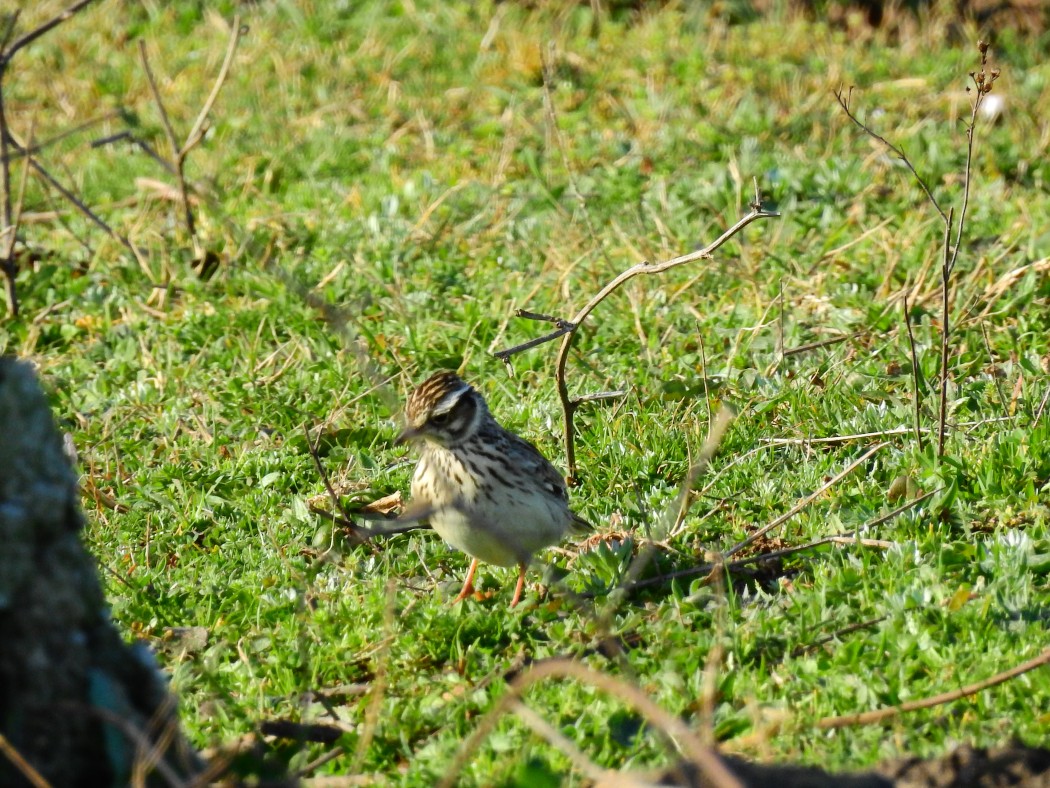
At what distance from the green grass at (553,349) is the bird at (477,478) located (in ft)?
0.74

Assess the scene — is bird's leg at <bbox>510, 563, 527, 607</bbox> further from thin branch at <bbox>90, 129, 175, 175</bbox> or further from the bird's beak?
thin branch at <bbox>90, 129, 175, 175</bbox>

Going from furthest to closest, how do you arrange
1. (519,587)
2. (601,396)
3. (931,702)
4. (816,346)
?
(816,346) < (601,396) < (519,587) < (931,702)

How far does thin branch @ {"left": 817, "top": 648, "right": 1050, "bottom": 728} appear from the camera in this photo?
422 cm

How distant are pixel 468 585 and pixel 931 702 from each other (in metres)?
1.99

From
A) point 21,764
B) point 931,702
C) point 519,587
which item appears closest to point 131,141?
point 519,587

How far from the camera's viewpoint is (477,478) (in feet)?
17.9

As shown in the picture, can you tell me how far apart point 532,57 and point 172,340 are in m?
4.90

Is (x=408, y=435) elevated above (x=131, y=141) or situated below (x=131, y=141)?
below

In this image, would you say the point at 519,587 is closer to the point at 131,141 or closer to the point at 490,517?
the point at 490,517

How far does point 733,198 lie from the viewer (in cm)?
881

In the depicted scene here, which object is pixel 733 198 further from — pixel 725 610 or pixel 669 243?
pixel 725 610

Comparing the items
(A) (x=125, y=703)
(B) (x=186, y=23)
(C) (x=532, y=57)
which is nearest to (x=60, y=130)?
(B) (x=186, y=23)

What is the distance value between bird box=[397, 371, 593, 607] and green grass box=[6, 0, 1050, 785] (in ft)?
0.74

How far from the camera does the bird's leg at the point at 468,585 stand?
5.36m
